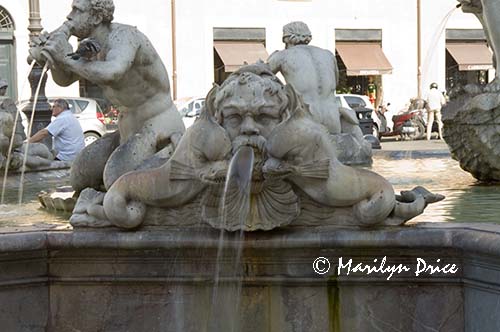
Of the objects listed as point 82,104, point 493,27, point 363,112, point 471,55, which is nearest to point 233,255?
point 493,27

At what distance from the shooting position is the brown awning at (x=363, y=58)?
113ft

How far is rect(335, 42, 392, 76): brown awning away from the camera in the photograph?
113 ft

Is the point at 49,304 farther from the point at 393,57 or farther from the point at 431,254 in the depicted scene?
the point at 393,57

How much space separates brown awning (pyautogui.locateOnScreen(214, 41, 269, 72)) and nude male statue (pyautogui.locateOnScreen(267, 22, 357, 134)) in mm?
23752

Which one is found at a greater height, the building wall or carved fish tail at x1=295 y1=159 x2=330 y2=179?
Result: the building wall

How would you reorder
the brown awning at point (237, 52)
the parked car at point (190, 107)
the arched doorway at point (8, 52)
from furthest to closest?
the brown awning at point (237, 52)
the arched doorway at point (8, 52)
the parked car at point (190, 107)

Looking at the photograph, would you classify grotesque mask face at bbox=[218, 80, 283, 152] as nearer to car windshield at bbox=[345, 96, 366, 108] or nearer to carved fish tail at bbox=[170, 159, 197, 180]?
carved fish tail at bbox=[170, 159, 197, 180]

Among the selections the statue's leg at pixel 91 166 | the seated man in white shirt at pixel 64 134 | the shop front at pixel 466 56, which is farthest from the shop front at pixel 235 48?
the statue's leg at pixel 91 166

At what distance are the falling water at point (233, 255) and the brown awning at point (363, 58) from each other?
30.7 metres

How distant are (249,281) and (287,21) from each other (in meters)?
31.0

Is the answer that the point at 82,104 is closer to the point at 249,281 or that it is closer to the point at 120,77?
the point at 120,77

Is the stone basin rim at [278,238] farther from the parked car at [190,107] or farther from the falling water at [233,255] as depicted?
the parked car at [190,107]

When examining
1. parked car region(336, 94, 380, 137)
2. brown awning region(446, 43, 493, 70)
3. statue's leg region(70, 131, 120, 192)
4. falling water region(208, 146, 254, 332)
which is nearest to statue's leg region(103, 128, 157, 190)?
statue's leg region(70, 131, 120, 192)

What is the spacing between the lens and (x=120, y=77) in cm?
507
